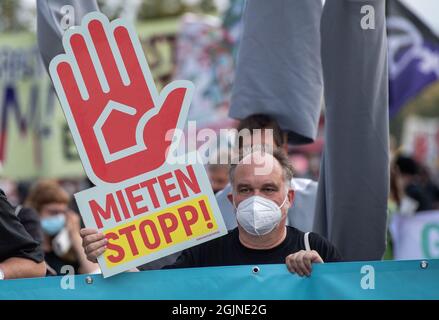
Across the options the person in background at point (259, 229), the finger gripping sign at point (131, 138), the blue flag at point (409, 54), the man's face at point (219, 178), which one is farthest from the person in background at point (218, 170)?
the blue flag at point (409, 54)

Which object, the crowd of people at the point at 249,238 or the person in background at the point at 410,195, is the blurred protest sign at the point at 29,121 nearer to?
the person in background at the point at 410,195

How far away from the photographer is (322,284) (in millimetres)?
3875

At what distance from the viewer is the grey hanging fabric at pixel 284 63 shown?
5676 mm

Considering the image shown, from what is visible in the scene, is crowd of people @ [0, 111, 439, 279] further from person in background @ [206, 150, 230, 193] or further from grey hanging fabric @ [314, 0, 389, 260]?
person in background @ [206, 150, 230, 193]

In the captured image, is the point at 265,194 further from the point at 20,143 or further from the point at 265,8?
the point at 20,143

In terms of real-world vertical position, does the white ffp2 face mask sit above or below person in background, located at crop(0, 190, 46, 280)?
above

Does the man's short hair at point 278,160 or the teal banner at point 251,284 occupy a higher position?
the man's short hair at point 278,160

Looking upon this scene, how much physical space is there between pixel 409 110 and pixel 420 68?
68.1m

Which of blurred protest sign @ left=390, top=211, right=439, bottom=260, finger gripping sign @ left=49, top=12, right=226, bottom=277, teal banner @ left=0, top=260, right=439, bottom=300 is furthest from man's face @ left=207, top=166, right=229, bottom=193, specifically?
blurred protest sign @ left=390, top=211, right=439, bottom=260

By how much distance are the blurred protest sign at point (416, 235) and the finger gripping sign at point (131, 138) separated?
17.6ft

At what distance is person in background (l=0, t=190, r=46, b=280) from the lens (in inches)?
175

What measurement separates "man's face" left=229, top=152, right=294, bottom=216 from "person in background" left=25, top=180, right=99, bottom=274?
3.16 meters

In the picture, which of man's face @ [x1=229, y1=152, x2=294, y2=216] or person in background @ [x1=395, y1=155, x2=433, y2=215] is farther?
person in background @ [x1=395, y1=155, x2=433, y2=215]
